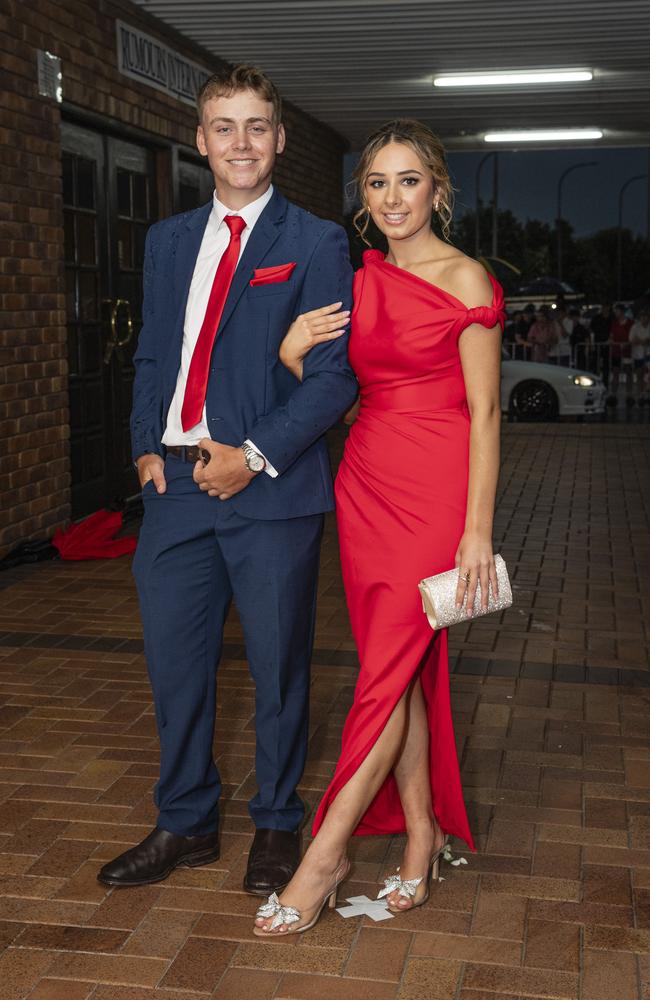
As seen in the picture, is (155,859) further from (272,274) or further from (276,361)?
(272,274)

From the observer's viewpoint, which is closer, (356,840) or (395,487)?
(395,487)

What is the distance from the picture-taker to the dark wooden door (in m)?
8.71

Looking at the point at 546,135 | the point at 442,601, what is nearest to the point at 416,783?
the point at 442,601

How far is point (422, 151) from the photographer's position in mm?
3029

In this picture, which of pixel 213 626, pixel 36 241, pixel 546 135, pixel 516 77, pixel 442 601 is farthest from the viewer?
pixel 546 135

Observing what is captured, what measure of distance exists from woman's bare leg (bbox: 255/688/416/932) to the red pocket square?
108 cm

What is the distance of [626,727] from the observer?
183 inches

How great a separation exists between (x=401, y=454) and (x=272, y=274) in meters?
0.54

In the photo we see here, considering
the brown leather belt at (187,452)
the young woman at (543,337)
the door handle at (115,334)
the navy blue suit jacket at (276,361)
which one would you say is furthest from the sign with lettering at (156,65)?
the young woman at (543,337)

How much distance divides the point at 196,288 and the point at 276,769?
49.7 inches

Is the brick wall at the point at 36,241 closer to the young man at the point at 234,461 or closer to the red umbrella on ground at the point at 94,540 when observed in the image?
the red umbrella on ground at the point at 94,540

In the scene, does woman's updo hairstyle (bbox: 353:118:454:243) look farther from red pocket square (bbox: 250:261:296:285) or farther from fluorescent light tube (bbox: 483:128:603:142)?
fluorescent light tube (bbox: 483:128:603:142)

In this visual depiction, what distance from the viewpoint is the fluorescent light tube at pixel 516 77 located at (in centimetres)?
1228

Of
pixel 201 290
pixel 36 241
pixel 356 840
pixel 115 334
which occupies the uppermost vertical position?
pixel 36 241
